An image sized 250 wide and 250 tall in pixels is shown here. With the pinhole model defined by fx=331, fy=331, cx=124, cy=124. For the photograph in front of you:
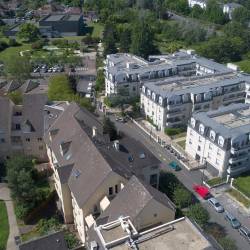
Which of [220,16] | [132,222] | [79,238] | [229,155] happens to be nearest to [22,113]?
[79,238]

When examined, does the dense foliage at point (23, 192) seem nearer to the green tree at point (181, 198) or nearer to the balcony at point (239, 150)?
the green tree at point (181, 198)

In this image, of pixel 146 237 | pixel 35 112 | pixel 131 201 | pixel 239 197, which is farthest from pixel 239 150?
pixel 35 112

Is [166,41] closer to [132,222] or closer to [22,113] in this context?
[22,113]

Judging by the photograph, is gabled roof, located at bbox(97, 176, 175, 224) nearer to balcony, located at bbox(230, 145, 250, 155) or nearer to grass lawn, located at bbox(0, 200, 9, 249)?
grass lawn, located at bbox(0, 200, 9, 249)

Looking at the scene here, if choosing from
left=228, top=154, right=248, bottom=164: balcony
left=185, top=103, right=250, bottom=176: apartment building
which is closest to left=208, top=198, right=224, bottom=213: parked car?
left=185, top=103, right=250, bottom=176: apartment building

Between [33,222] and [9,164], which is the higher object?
[9,164]

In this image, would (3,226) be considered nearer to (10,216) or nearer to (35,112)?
(10,216)

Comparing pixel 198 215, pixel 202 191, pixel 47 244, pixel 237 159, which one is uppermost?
pixel 237 159
